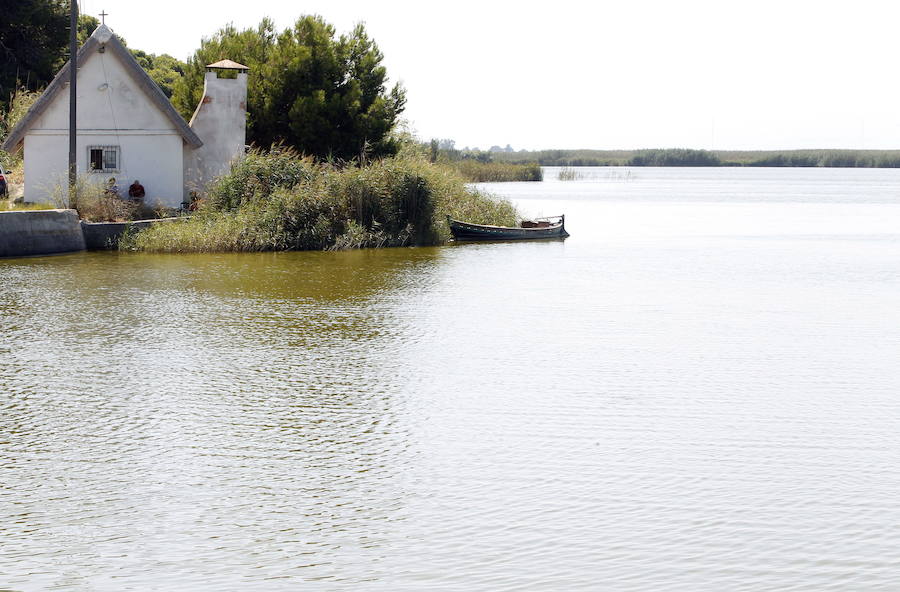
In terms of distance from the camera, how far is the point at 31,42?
2153 inches

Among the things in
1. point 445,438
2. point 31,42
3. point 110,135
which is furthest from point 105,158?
point 445,438

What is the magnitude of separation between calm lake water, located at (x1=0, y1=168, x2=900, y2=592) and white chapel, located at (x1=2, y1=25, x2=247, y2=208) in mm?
13958

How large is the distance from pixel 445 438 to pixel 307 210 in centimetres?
2424

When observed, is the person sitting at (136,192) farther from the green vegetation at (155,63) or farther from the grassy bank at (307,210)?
the green vegetation at (155,63)

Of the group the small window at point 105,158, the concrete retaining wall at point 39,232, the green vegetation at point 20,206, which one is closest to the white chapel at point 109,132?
the small window at point 105,158

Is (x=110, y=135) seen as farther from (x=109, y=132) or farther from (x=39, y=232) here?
(x=39, y=232)

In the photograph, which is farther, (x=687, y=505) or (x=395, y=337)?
(x=395, y=337)

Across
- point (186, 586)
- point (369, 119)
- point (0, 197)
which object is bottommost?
point (186, 586)

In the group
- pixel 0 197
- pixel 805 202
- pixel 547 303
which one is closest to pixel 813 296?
pixel 547 303

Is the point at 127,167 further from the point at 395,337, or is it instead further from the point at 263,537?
the point at 263,537

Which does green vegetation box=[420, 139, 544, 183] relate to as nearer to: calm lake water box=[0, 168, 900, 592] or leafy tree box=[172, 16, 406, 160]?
leafy tree box=[172, 16, 406, 160]

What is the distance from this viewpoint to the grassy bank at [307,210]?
3266 centimetres

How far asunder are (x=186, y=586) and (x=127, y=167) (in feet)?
106

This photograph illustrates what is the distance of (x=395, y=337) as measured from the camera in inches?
682
